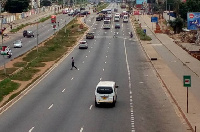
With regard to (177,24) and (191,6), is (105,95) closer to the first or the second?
(177,24)

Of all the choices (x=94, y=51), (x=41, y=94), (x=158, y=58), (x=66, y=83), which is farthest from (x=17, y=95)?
(x=94, y=51)

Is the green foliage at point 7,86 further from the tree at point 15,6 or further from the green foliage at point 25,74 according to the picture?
the tree at point 15,6

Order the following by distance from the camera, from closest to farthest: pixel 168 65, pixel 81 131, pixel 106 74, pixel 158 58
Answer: pixel 81 131 < pixel 106 74 < pixel 168 65 < pixel 158 58

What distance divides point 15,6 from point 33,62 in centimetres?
12062

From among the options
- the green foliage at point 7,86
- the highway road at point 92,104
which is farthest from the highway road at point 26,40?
the green foliage at point 7,86

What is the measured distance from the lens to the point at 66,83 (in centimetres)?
5091

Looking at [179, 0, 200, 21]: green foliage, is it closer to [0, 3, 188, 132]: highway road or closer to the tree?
the tree

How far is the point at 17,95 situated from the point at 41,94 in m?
2.09

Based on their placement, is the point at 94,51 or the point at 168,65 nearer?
the point at 168,65

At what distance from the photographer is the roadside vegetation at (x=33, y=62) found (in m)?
49.5

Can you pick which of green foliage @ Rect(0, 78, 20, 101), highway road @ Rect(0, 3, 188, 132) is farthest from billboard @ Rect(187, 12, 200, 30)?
green foliage @ Rect(0, 78, 20, 101)

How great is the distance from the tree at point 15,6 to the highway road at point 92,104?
118m

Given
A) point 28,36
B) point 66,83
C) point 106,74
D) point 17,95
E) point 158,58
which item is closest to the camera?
point 17,95

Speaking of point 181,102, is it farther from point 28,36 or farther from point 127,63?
point 28,36
